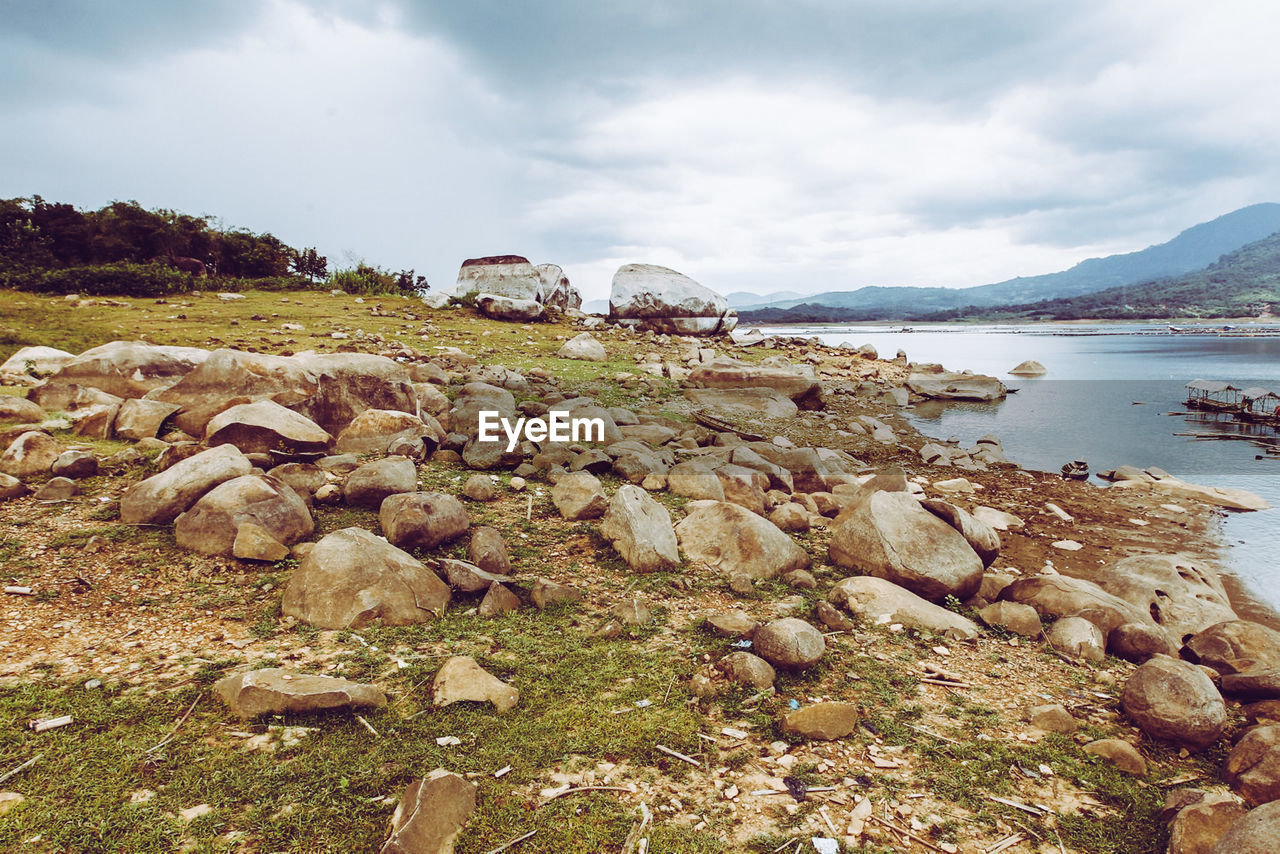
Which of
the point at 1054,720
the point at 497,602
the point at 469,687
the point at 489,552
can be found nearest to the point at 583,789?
the point at 469,687

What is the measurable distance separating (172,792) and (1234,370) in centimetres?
5016

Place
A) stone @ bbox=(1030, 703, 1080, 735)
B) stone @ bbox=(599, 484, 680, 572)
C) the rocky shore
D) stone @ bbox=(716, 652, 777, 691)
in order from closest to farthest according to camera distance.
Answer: the rocky shore
stone @ bbox=(1030, 703, 1080, 735)
stone @ bbox=(716, 652, 777, 691)
stone @ bbox=(599, 484, 680, 572)

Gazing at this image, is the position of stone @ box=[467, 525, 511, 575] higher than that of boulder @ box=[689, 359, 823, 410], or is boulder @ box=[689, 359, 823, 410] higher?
boulder @ box=[689, 359, 823, 410]

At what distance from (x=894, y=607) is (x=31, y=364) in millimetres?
12910

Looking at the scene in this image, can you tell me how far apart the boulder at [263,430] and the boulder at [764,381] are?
37.6 feet

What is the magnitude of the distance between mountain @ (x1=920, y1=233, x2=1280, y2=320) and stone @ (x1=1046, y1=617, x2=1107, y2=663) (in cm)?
13353

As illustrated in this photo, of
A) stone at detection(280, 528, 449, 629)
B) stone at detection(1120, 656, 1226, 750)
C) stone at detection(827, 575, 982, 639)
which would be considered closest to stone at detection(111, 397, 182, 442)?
stone at detection(280, 528, 449, 629)

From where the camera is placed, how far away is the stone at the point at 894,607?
505 centimetres

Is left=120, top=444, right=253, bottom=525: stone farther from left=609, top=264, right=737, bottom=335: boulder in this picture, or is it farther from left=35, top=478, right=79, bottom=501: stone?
left=609, top=264, right=737, bottom=335: boulder

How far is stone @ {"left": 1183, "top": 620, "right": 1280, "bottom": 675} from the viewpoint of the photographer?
16.0 feet

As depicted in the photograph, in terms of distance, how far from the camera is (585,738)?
3301 millimetres

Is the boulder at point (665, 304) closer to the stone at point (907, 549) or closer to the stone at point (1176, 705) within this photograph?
the stone at point (907, 549)

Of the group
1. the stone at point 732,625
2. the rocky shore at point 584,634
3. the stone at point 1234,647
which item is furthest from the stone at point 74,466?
the stone at point 1234,647

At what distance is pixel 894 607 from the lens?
5.20 m
